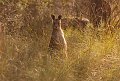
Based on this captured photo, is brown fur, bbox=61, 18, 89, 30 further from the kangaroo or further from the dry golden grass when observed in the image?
the kangaroo

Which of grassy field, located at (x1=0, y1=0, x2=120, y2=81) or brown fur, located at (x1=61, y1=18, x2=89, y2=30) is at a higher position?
brown fur, located at (x1=61, y1=18, x2=89, y2=30)

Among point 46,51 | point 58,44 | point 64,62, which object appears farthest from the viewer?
point 46,51

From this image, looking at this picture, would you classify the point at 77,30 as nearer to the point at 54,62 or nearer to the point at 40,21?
the point at 40,21

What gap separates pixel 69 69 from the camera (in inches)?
257

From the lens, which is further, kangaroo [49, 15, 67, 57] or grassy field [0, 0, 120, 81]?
kangaroo [49, 15, 67, 57]

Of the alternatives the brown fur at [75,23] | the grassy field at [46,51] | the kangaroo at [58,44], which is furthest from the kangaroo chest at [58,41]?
the brown fur at [75,23]

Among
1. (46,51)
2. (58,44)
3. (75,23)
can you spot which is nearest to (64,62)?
(58,44)

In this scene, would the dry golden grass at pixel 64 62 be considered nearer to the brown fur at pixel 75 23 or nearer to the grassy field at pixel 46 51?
the grassy field at pixel 46 51

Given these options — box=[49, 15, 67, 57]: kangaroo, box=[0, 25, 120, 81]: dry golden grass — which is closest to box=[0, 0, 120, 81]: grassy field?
box=[0, 25, 120, 81]: dry golden grass

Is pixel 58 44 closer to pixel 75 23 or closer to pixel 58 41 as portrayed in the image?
pixel 58 41

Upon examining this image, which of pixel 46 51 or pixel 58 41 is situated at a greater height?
pixel 58 41

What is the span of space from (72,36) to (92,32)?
460mm

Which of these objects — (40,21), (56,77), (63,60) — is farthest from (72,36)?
(56,77)

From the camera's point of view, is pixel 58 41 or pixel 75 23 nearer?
pixel 58 41
